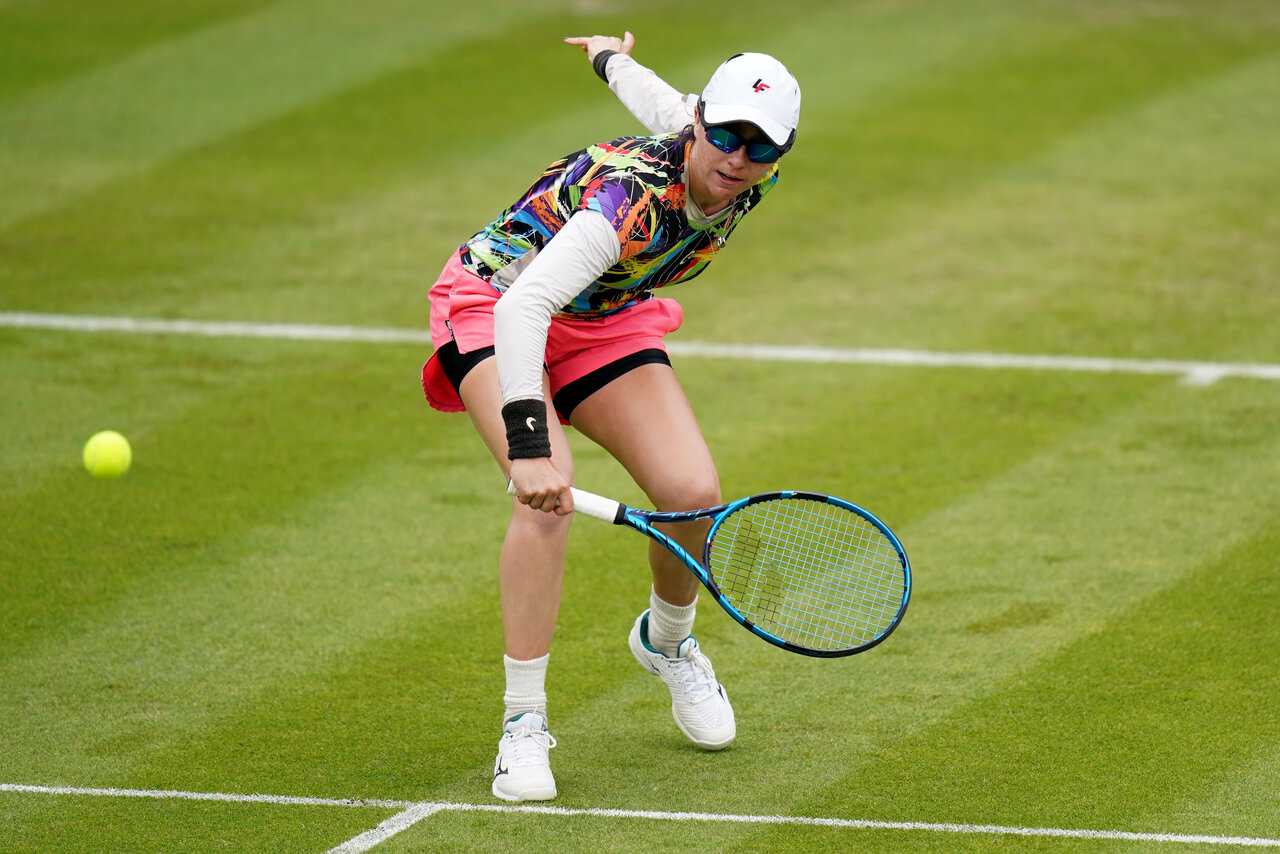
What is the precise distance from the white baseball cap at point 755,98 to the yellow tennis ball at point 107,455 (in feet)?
11.6

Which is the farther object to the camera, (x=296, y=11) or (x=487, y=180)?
(x=296, y=11)

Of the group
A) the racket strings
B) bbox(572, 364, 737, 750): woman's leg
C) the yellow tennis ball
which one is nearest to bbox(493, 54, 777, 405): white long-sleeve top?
bbox(572, 364, 737, 750): woman's leg

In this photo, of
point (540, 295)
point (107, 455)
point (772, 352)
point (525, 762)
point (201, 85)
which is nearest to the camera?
point (540, 295)

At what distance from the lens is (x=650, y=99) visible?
5.38m

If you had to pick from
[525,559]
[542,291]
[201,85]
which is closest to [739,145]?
[542,291]

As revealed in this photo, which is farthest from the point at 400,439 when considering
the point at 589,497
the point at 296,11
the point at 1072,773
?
the point at 296,11

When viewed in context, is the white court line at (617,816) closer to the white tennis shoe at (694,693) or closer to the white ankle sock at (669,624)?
the white tennis shoe at (694,693)

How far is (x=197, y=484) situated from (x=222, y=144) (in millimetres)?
5966

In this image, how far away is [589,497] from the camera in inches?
178

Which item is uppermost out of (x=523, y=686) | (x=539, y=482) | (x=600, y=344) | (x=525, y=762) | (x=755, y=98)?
(x=755, y=98)

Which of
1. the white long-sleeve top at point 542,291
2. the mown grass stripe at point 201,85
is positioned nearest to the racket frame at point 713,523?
the white long-sleeve top at point 542,291

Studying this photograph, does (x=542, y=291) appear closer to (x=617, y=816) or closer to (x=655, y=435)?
Result: (x=655, y=435)

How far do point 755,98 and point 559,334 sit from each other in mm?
969

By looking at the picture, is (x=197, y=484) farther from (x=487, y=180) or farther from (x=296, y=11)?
(x=296, y=11)
